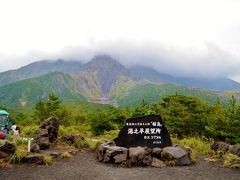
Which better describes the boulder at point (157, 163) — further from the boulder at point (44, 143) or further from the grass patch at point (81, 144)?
the boulder at point (44, 143)

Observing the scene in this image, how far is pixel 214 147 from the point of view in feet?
59.5

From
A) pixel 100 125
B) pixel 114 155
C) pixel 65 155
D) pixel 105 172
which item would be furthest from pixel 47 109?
pixel 105 172

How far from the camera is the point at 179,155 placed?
1498cm

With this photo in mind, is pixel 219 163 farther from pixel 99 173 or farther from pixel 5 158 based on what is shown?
pixel 5 158

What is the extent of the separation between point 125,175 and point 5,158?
18.1 ft

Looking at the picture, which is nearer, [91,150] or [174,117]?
[91,150]

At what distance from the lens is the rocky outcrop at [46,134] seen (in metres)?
17.4

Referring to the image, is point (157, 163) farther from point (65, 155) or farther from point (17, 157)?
point (17, 157)

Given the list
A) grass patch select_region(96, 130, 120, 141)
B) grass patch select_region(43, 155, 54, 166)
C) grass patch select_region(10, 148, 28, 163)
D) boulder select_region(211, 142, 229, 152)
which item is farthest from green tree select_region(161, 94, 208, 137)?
grass patch select_region(10, 148, 28, 163)

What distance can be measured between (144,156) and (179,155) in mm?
1805

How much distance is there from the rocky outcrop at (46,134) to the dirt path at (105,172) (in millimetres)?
3207

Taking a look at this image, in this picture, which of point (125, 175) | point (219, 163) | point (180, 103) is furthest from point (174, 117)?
point (125, 175)

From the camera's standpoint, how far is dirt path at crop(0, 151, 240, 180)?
38.5 ft

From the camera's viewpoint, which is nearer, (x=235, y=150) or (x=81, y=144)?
(x=235, y=150)
